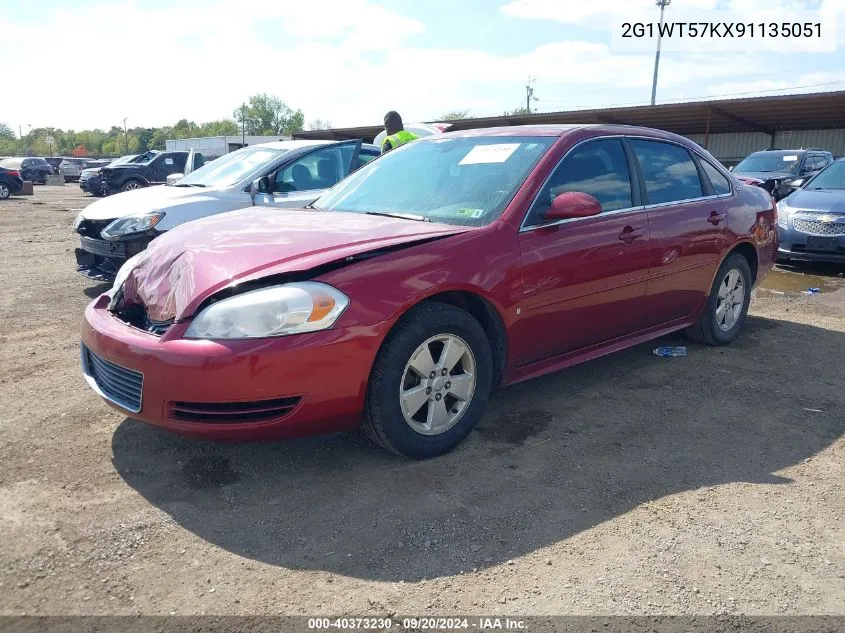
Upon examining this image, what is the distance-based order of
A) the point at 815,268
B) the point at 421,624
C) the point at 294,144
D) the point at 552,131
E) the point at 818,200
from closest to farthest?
the point at 421,624 < the point at 552,131 < the point at 294,144 < the point at 818,200 < the point at 815,268

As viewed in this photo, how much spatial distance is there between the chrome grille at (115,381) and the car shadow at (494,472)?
344 millimetres

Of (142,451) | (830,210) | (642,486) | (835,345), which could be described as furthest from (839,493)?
(830,210)

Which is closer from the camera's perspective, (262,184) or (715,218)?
(715,218)

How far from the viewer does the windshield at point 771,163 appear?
13305 millimetres

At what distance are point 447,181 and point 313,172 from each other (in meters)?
3.68

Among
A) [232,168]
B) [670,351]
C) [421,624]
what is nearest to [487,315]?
[421,624]

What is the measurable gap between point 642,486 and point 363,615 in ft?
4.86

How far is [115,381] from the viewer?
3.03 m

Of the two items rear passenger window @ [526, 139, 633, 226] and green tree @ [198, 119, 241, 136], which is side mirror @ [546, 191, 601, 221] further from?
green tree @ [198, 119, 241, 136]

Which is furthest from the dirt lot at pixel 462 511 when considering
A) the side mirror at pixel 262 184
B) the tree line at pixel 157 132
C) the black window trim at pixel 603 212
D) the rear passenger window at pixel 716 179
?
the tree line at pixel 157 132

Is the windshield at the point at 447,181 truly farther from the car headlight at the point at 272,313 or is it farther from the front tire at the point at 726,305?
the front tire at the point at 726,305

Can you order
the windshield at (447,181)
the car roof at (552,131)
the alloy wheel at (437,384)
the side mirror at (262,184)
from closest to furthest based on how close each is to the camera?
1. the alloy wheel at (437,384)
2. the windshield at (447,181)
3. the car roof at (552,131)
4. the side mirror at (262,184)

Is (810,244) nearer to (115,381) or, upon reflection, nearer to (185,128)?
(115,381)

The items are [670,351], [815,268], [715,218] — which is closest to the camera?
[715,218]
